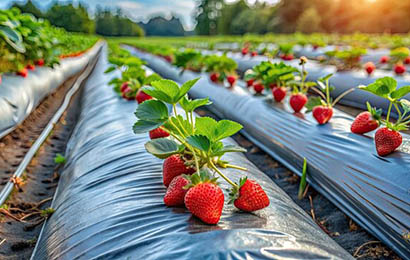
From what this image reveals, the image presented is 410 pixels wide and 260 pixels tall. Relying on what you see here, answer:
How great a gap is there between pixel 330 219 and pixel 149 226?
5.10 feet

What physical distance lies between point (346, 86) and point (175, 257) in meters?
5.09

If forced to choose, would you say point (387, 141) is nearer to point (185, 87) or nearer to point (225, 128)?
point (225, 128)

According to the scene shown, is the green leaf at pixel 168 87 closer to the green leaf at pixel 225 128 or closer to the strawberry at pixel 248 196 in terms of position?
the green leaf at pixel 225 128

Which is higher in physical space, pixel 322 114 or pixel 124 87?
pixel 124 87

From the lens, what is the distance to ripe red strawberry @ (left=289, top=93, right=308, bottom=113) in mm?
3495

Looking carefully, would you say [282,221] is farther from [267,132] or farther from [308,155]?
[267,132]

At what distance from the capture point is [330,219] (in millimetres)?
2479

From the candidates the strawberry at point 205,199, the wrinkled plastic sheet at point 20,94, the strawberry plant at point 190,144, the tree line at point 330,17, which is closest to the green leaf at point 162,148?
the strawberry plant at point 190,144

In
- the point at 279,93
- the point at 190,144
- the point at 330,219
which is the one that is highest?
the point at 190,144

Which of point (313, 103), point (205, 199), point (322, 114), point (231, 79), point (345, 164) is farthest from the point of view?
point (231, 79)

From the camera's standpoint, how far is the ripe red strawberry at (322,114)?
118 inches

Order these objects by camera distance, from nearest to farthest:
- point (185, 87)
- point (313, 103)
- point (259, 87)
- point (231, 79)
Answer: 1. point (185, 87)
2. point (313, 103)
3. point (259, 87)
4. point (231, 79)

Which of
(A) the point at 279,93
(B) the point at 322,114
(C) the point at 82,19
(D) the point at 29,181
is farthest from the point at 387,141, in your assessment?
(C) the point at 82,19

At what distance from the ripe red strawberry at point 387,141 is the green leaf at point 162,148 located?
4.48 ft
